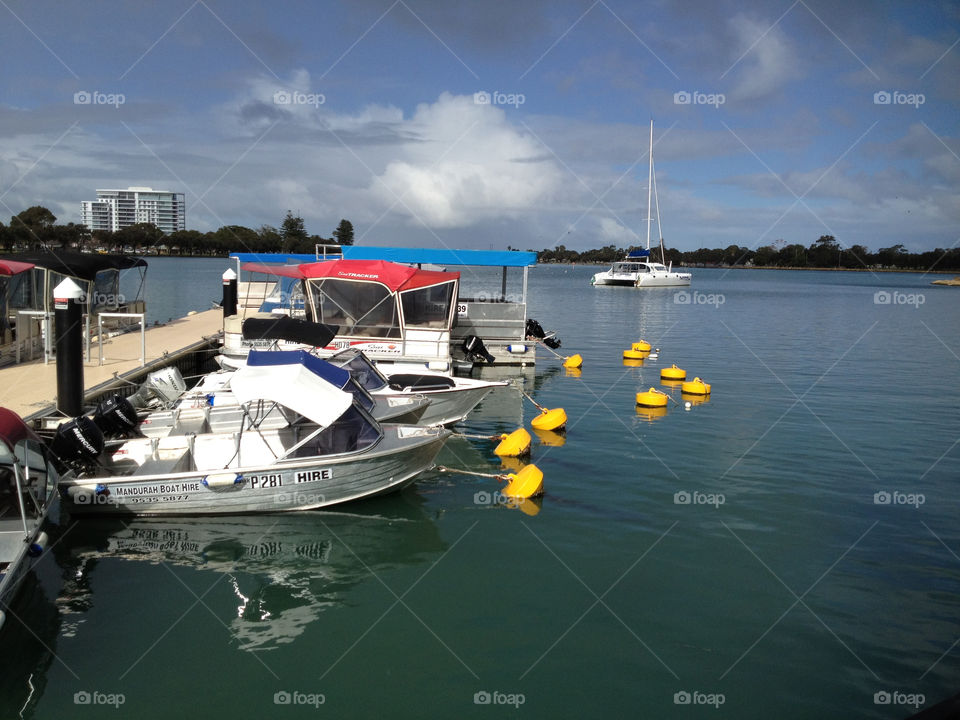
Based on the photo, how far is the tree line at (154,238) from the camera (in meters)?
91.8

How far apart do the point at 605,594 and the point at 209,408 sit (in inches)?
296

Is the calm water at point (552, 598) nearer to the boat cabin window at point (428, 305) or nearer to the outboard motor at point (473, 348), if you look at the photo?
the boat cabin window at point (428, 305)

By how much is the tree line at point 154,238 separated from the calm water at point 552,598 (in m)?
62.6

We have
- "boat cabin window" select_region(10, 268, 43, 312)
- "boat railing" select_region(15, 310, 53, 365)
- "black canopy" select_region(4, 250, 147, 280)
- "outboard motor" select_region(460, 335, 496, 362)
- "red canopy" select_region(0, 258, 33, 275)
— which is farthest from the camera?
"outboard motor" select_region(460, 335, 496, 362)

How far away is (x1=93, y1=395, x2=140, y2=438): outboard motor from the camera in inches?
499

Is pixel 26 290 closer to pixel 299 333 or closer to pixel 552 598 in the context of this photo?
pixel 299 333

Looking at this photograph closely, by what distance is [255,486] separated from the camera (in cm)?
1183

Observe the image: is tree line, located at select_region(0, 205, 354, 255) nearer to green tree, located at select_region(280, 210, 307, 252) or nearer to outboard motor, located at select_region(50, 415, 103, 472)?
green tree, located at select_region(280, 210, 307, 252)

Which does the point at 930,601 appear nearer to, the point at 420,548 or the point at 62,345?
the point at 420,548

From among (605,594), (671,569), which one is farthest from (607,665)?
(671,569)

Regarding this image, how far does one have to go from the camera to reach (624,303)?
223 ft

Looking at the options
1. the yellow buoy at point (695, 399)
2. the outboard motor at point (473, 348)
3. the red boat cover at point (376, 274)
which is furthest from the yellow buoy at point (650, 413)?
the red boat cover at point (376, 274)

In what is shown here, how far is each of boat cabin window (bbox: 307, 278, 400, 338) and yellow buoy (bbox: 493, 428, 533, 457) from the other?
6.73 metres

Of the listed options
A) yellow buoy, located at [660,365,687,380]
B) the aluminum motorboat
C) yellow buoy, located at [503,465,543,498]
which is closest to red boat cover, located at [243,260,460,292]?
yellow buoy, located at [660,365,687,380]
